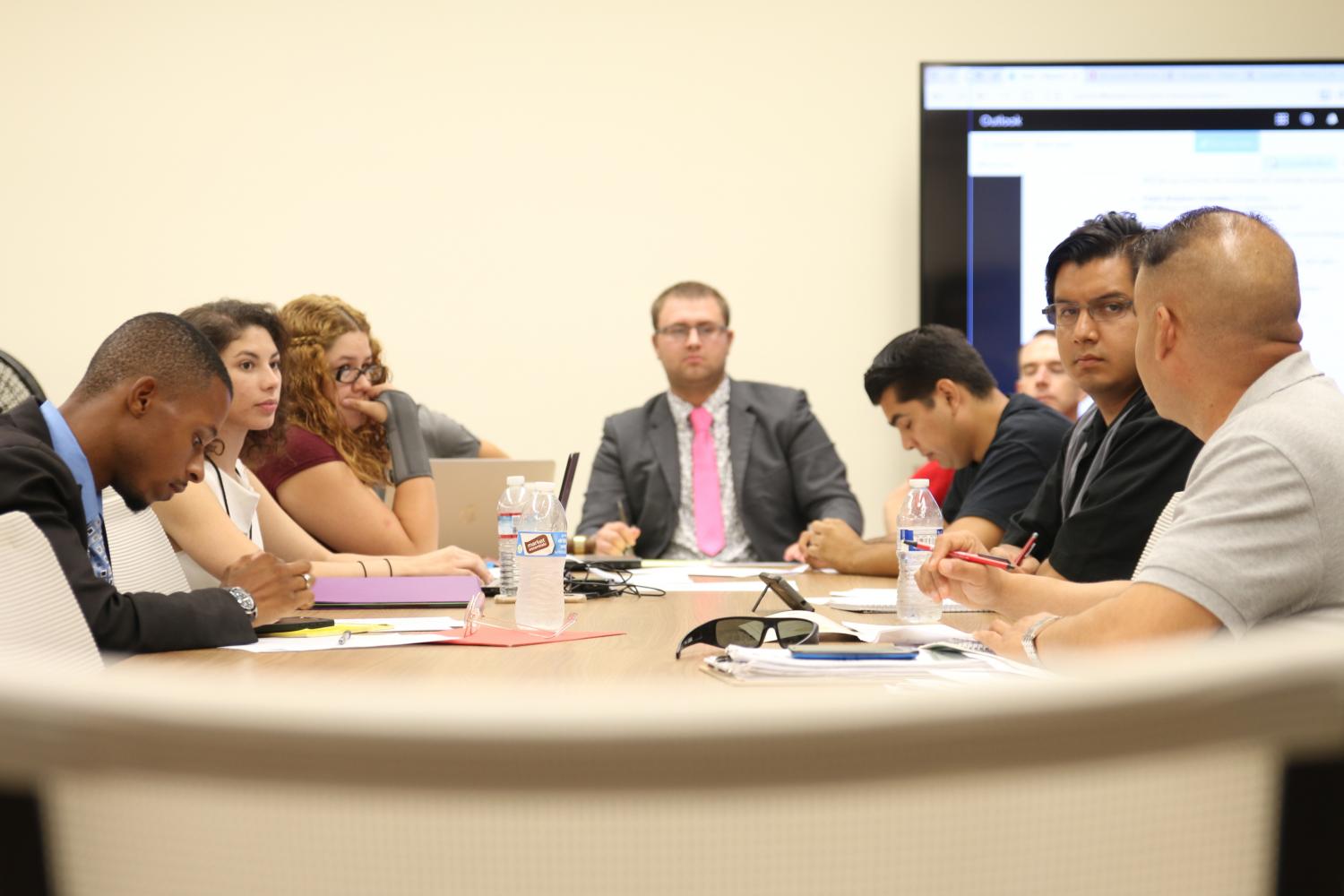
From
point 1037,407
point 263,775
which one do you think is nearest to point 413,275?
point 1037,407

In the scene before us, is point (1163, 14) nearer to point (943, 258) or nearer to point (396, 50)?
point (943, 258)

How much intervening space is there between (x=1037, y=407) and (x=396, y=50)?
10.5 feet

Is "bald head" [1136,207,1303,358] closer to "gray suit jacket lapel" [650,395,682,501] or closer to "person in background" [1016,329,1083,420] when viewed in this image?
"gray suit jacket lapel" [650,395,682,501]

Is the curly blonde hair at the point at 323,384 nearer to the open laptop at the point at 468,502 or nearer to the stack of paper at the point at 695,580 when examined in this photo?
the open laptop at the point at 468,502

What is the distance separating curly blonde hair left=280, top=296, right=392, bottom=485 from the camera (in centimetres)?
324

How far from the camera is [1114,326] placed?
99.1 inches

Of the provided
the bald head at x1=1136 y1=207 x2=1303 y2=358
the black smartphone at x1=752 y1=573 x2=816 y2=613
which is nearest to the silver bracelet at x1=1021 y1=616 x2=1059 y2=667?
the bald head at x1=1136 y1=207 x2=1303 y2=358

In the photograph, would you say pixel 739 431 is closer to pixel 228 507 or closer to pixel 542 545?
pixel 228 507

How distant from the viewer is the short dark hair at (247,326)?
2.72 metres

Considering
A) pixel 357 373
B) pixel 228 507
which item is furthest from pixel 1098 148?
pixel 228 507

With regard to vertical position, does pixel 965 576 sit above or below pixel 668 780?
below

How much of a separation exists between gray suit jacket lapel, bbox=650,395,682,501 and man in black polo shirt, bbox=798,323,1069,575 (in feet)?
3.61

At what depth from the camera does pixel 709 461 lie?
4.36m

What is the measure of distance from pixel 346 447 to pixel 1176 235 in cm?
228
